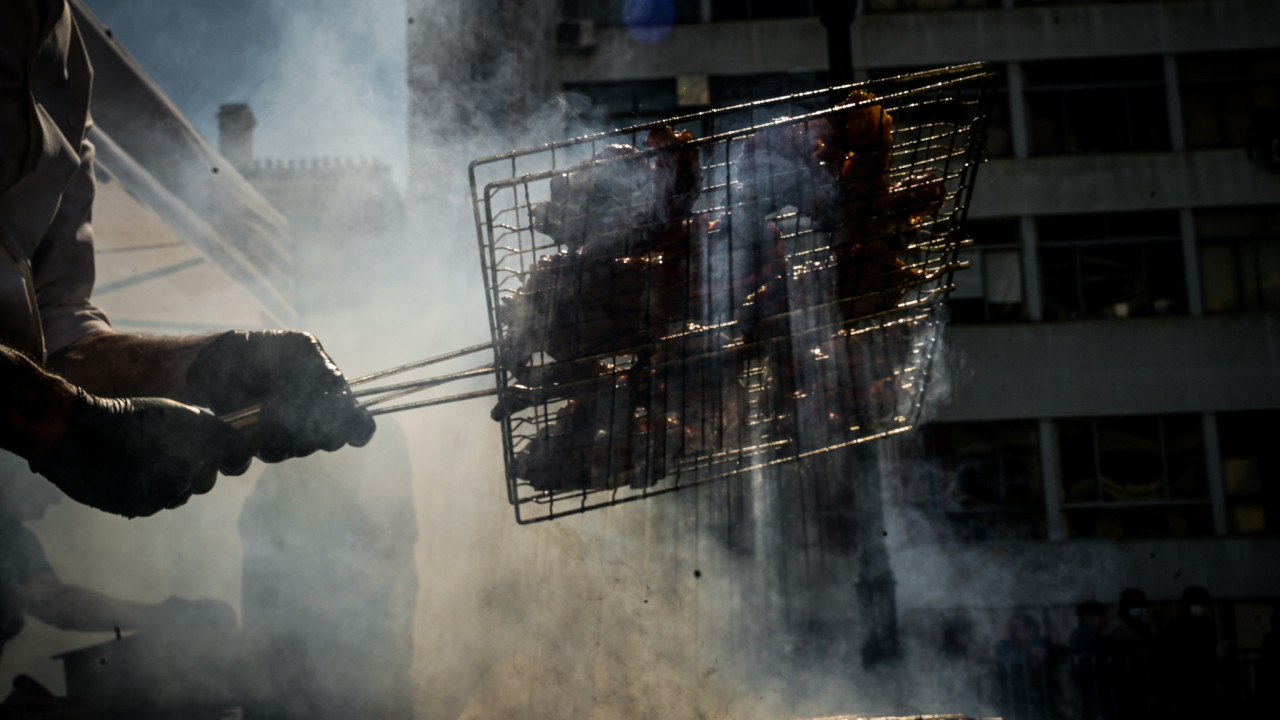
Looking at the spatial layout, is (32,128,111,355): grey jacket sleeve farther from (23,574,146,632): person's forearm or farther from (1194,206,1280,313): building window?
(1194,206,1280,313): building window

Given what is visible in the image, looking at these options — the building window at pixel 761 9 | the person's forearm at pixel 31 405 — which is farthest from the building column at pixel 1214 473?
the person's forearm at pixel 31 405

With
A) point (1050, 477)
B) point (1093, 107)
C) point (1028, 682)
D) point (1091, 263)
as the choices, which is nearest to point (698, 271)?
point (1028, 682)

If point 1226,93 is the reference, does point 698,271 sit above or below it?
below

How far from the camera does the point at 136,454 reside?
2031 mm

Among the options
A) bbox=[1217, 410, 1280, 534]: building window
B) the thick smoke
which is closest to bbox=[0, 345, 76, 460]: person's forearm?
the thick smoke

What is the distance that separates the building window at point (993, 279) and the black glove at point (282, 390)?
10970 mm

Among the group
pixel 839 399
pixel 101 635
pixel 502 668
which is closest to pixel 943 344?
pixel 502 668

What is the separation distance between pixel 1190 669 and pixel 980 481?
176 inches

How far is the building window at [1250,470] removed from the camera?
38.9ft

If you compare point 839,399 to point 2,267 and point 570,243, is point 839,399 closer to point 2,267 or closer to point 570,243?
point 570,243

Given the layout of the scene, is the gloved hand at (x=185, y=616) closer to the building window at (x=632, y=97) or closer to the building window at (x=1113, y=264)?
the building window at (x=632, y=97)

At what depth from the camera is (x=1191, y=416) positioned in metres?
12.1

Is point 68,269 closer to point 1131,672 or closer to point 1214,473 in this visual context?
point 1131,672

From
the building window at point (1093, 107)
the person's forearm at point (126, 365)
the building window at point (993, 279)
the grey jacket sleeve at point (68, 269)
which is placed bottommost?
the person's forearm at point (126, 365)
